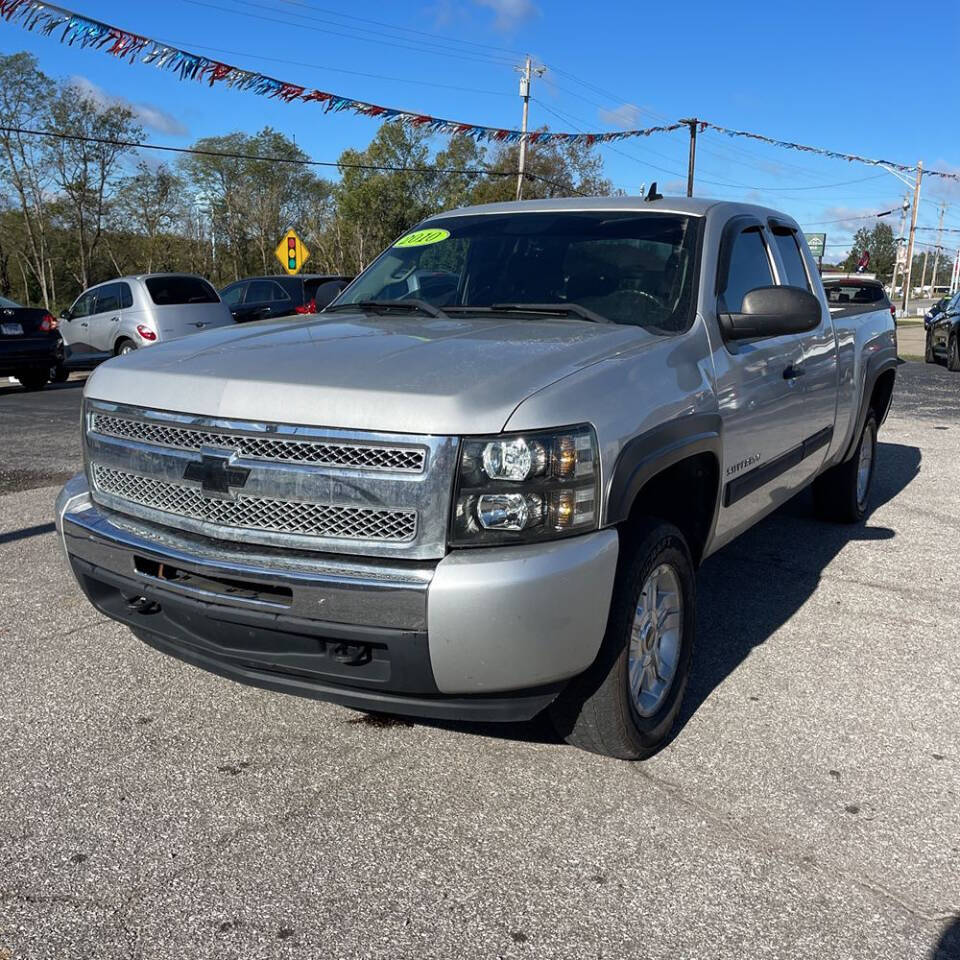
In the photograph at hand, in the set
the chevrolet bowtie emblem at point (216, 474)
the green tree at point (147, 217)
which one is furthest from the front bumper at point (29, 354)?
the green tree at point (147, 217)

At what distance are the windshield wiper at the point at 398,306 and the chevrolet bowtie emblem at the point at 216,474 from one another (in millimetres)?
1284

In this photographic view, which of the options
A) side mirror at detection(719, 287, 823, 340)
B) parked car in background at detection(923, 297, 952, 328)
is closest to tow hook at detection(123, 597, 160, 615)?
side mirror at detection(719, 287, 823, 340)

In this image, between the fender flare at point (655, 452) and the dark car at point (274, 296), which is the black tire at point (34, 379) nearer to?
the dark car at point (274, 296)

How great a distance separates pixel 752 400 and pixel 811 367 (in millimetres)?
982

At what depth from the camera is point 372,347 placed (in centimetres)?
307

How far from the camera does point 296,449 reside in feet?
8.78

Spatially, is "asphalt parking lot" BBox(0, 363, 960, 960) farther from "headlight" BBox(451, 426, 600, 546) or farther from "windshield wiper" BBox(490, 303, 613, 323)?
"windshield wiper" BBox(490, 303, 613, 323)

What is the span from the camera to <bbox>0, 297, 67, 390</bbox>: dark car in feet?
48.6

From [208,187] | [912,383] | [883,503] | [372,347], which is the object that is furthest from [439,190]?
[372,347]

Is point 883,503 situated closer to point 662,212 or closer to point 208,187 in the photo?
point 662,212

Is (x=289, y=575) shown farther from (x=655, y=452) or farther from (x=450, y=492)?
(x=655, y=452)

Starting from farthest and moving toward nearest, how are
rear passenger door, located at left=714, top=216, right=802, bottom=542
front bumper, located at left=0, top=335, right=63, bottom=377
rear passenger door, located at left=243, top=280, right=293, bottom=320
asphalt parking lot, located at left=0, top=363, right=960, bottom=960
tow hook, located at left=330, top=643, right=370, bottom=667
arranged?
rear passenger door, located at left=243, top=280, right=293, bottom=320 → front bumper, located at left=0, top=335, right=63, bottom=377 → rear passenger door, located at left=714, top=216, right=802, bottom=542 → tow hook, located at left=330, top=643, right=370, bottom=667 → asphalt parking lot, located at left=0, top=363, right=960, bottom=960

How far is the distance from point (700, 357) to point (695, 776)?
1.44 meters

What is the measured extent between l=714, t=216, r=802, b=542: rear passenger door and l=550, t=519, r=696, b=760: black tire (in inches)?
26.1
